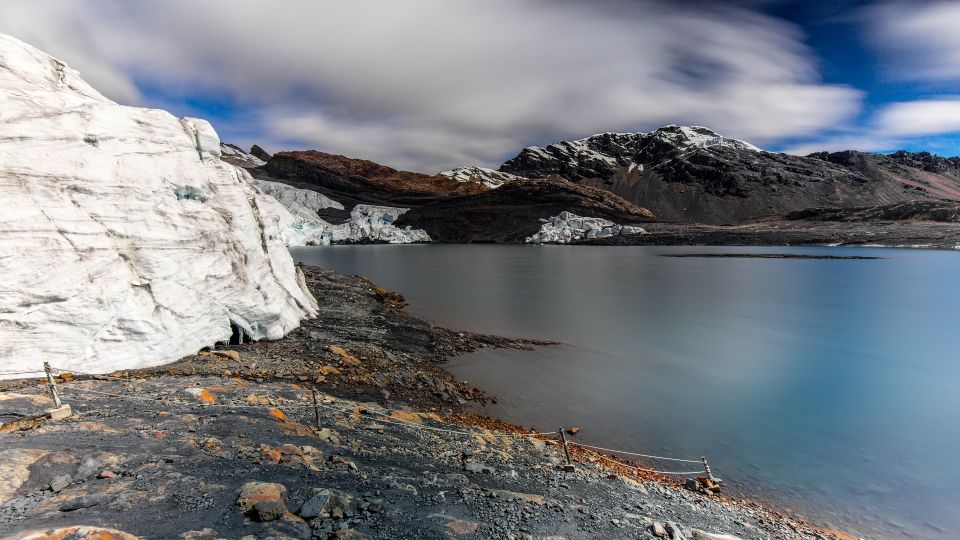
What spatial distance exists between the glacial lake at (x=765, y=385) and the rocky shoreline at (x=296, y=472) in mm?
2206

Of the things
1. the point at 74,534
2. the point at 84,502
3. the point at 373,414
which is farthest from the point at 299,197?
the point at 74,534

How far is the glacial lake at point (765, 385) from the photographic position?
35.5 ft

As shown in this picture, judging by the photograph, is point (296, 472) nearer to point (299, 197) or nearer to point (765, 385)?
point (765, 385)

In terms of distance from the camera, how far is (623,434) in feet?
42.8

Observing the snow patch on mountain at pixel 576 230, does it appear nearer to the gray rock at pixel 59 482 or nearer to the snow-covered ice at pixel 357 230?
the snow-covered ice at pixel 357 230

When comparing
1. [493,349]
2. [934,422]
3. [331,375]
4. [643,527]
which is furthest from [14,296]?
[934,422]

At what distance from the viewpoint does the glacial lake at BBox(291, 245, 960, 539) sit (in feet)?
35.5

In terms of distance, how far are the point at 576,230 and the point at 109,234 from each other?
14459 centimetres

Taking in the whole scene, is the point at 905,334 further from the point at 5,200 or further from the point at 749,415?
the point at 5,200

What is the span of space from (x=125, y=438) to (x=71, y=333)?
5.24 m

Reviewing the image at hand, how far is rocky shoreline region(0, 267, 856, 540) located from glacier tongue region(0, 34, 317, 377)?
41.2 inches

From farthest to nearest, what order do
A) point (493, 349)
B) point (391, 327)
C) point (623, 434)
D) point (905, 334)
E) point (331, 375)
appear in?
point (905, 334) → point (391, 327) → point (493, 349) → point (331, 375) → point (623, 434)

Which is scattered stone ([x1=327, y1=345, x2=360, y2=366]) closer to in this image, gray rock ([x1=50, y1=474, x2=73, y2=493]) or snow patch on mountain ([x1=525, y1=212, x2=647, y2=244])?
gray rock ([x1=50, y1=474, x2=73, y2=493])

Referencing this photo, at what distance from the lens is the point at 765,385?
17.8 m
